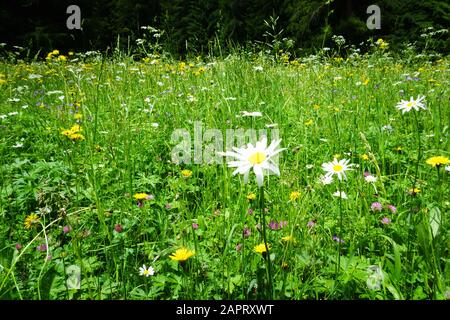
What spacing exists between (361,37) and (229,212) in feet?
35.6

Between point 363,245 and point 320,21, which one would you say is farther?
point 320,21

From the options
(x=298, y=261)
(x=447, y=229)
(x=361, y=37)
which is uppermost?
(x=361, y=37)

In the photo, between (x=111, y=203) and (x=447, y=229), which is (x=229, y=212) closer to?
(x=111, y=203)

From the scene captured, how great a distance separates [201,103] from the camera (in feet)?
8.59

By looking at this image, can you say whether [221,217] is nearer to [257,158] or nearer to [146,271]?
[146,271]

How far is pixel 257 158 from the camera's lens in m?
0.80

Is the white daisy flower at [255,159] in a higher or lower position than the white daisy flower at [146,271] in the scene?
higher

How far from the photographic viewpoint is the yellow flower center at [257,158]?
31.1 inches

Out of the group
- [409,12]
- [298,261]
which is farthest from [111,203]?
[409,12]

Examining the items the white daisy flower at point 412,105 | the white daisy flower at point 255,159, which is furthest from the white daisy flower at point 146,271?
the white daisy flower at point 412,105

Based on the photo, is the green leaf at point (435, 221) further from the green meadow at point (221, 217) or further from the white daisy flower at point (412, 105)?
the white daisy flower at point (412, 105)

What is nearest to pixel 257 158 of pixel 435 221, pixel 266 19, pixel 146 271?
pixel 146 271
